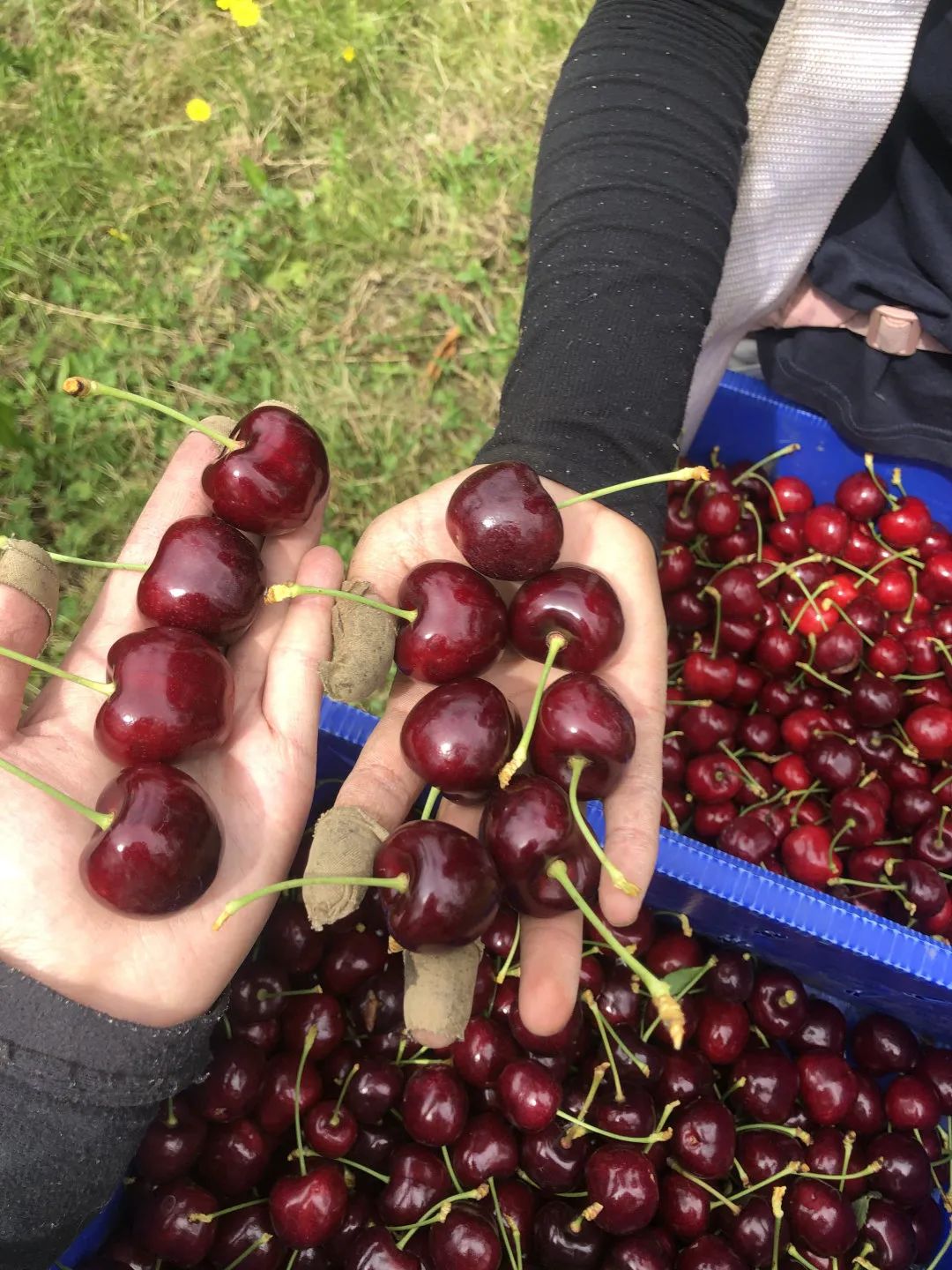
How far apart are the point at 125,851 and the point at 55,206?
3101 mm

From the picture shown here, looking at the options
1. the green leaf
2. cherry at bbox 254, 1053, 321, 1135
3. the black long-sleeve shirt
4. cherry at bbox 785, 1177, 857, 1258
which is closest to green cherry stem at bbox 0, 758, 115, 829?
cherry at bbox 254, 1053, 321, 1135

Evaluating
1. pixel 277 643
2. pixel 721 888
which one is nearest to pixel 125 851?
pixel 277 643

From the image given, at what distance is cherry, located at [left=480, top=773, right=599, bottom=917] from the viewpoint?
1.68m

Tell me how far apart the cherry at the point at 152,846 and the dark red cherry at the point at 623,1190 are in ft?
3.47

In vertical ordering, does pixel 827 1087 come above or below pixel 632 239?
below

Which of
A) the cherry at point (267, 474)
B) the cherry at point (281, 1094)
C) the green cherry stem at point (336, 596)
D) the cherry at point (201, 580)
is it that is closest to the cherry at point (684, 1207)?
the cherry at point (281, 1094)

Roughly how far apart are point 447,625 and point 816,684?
148 cm

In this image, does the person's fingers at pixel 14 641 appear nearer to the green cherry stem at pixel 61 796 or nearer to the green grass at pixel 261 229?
the green cherry stem at pixel 61 796

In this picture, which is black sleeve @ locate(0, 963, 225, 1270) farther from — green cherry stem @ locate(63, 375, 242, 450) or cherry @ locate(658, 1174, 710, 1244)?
cherry @ locate(658, 1174, 710, 1244)

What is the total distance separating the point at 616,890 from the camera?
→ 5.39ft

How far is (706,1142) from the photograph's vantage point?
2172mm

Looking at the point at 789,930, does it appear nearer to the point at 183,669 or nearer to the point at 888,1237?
the point at 888,1237

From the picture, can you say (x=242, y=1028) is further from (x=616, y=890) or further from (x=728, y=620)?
(x=728, y=620)

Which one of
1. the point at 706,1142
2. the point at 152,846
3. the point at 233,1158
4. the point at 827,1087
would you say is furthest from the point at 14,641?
the point at 827,1087
